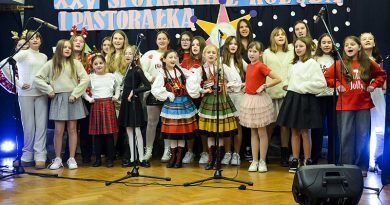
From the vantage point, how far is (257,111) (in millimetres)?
4094

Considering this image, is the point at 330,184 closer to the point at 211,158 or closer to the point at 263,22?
the point at 211,158

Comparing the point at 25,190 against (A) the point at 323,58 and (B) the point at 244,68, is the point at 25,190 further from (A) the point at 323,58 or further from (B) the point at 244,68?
(A) the point at 323,58

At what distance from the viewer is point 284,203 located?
306 cm

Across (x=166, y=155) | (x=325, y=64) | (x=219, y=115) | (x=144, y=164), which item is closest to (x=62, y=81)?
(x=144, y=164)

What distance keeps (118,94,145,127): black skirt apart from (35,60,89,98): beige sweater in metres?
0.44

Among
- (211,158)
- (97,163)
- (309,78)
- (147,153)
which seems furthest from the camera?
(147,153)

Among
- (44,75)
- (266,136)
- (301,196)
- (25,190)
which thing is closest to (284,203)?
(301,196)

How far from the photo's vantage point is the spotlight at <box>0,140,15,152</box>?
17.9 ft

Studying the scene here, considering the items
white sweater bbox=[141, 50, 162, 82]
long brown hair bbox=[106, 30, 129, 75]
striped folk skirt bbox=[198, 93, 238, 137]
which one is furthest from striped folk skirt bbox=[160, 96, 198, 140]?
long brown hair bbox=[106, 30, 129, 75]

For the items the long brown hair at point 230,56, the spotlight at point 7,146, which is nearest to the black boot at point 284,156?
the long brown hair at point 230,56

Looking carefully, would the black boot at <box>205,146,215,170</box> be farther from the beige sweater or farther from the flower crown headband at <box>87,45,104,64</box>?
the flower crown headband at <box>87,45,104,64</box>

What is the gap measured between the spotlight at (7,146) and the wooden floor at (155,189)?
1.43 m

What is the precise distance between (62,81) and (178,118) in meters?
1.20

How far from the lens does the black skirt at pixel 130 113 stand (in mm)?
4352
